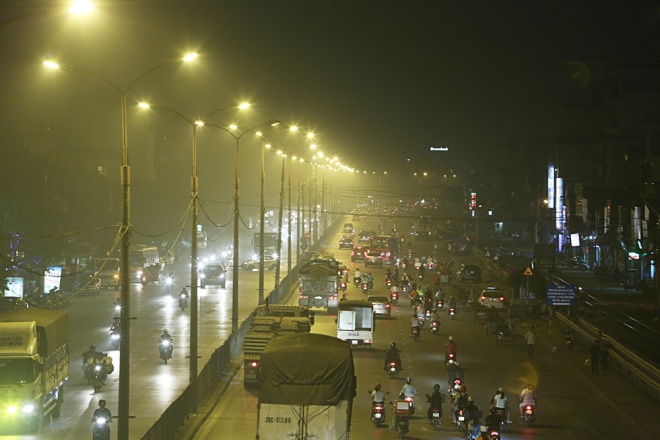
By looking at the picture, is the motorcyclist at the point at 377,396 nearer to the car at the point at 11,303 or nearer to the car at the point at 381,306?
the car at the point at 381,306

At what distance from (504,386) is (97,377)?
12.3 meters

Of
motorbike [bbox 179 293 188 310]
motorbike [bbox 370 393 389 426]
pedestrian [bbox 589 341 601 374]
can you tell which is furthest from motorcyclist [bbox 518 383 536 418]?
motorbike [bbox 179 293 188 310]

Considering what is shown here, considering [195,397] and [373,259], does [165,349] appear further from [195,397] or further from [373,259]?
[373,259]

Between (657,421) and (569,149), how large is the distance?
78734 mm

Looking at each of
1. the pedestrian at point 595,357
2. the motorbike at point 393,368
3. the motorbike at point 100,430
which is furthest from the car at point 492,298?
the motorbike at point 100,430

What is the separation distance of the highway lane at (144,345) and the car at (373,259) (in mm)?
11738

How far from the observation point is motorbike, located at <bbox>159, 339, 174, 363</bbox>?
35.2 meters

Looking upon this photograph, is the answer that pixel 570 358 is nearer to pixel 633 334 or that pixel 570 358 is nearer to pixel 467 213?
pixel 633 334

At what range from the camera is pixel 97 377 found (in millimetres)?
30500

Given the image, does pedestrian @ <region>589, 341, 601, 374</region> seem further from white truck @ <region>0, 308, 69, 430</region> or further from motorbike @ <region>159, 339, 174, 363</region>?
white truck @ <region>0, 308, 69, 430</region>

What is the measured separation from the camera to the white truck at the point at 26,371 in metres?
23.7

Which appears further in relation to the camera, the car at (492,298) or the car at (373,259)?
the car at (373,259)

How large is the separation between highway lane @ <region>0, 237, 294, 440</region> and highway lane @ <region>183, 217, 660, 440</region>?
2053 mm

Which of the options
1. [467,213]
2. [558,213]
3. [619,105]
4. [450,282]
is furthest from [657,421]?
[467,213]
